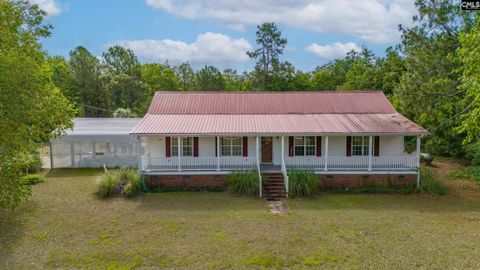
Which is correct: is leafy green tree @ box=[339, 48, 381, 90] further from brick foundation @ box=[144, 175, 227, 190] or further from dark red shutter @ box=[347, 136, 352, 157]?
brick foundation @ box=[144, 175, 227, 190]

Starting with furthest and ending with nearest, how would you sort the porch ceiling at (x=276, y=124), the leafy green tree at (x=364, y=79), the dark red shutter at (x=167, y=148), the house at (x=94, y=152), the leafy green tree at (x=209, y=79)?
the leafy green tree at (x=209, y=79)
the leafy green tree at (x=364, y=79)
the house at (x=94, y=152)
the dark red shutter at (x=167, y=148)
the porch ceiling at (x=276, y=124)

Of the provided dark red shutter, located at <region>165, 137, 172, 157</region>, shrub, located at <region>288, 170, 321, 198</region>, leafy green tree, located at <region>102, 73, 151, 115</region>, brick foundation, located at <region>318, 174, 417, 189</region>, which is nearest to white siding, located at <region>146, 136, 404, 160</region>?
dark red shutter, located at <region>165, 137, 172, 157</region>

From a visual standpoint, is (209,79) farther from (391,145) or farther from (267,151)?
(391,145)

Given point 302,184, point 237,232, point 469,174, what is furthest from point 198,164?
point 469,174

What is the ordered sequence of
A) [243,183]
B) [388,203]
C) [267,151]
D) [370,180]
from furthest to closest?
[267,151]
[370,180]
[243,183]
[388,203]

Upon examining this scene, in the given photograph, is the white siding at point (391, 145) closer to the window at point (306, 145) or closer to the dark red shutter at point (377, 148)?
the dark red shutter at point (377, 148)

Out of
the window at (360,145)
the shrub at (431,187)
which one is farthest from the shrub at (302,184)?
the shrub at (431,187)

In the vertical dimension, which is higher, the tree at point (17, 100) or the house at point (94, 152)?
the tree at point (17, 100)
